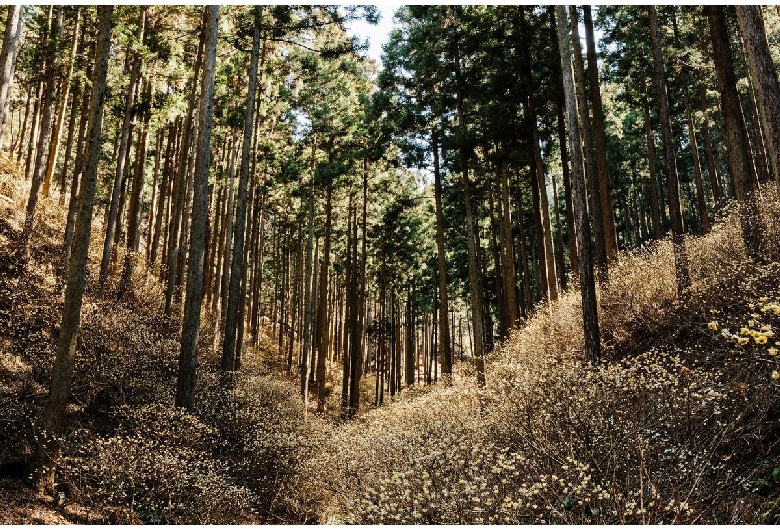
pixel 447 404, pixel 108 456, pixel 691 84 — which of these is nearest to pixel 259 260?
pixel 447 404

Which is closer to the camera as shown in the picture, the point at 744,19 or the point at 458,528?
the point at 458,528

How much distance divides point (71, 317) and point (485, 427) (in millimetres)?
6530

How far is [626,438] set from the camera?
194 inches

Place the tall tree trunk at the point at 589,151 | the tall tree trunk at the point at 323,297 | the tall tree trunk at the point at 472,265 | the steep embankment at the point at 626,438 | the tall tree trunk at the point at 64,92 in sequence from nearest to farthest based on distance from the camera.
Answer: the steep embankment at the point at 626,438
the tall tree trunk at the point at 589,151
the tall tree trunk at the point at 64,92
the tall tree trunk at the point at 472,265
the tall tree trunk at the point at 323,297

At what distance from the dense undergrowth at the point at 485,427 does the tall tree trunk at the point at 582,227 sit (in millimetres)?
828

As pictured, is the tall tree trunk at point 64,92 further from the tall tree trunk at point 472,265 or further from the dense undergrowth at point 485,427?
the tall tree trunk at point 472,265

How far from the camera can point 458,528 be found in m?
4.20

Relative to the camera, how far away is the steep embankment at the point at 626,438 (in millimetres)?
4402

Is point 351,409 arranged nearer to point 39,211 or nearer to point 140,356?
point 140,356

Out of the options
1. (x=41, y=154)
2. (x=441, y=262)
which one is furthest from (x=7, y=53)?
(x=441, y=262)

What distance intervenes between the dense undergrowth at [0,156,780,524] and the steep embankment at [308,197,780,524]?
0.12 feet

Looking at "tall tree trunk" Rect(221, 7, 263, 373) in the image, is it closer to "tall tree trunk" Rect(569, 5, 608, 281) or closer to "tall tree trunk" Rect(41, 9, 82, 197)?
"tall tree trunk" Rect(41, 9, 82, 197)

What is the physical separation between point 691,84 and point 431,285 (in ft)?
64.8

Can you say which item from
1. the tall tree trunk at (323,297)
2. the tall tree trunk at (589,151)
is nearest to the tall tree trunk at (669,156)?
the tall tree trunk at (589,151)
